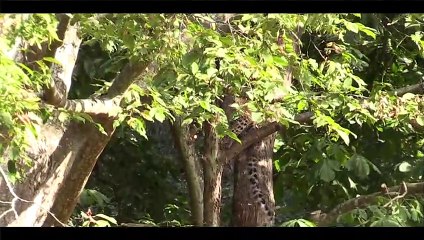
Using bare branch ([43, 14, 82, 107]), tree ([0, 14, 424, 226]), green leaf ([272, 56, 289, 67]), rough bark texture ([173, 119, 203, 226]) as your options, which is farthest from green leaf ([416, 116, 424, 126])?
bare branch ([43, 14, 82, 107])

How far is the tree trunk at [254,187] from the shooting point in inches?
127

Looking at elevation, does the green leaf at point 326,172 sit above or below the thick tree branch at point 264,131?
below

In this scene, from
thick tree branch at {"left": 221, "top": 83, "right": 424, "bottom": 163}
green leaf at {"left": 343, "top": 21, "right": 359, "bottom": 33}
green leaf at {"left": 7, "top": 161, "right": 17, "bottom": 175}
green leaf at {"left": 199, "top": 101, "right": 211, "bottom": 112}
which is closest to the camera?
green leaf at {"left": 7, "top": 161, "right": 17, "bottom": 175}

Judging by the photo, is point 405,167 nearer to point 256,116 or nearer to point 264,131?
point 264,131

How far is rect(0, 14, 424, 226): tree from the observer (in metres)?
1.84

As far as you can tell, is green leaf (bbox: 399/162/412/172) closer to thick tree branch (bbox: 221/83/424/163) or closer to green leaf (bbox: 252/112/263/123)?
thick tree branch (bbox: 221/83/424/163)

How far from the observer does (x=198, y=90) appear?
2.15 m

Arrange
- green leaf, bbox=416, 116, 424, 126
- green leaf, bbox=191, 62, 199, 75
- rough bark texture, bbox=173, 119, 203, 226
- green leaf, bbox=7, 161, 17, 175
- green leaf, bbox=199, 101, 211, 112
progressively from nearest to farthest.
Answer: green leaf, bbox=7, 161, 17, 175 → green leaf, bbox=191, 62, 199, 75 → green leaf, bbox=199, 101, 211, 112 → green leaf, bbox=416, 116, 424, 126 → rough bark texture, bbox=173, 119, 203, 226

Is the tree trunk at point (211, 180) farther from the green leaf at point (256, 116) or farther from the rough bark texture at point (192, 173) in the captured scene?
the green leaf at point (256, 116)

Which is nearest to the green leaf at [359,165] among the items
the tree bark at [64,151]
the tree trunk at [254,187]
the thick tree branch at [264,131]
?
the thick tree branch at [264,131]

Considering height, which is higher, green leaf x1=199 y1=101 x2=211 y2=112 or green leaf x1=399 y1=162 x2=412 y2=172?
green leaf x1=399 y1=162 x2=412 y2=172

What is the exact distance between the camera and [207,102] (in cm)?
214

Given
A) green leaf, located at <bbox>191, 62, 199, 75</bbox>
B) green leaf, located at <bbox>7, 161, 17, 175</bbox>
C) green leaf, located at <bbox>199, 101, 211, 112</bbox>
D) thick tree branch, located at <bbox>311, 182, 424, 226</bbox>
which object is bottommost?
green leaf, located at <bbox>7, 161, 17, 175</bbox>
